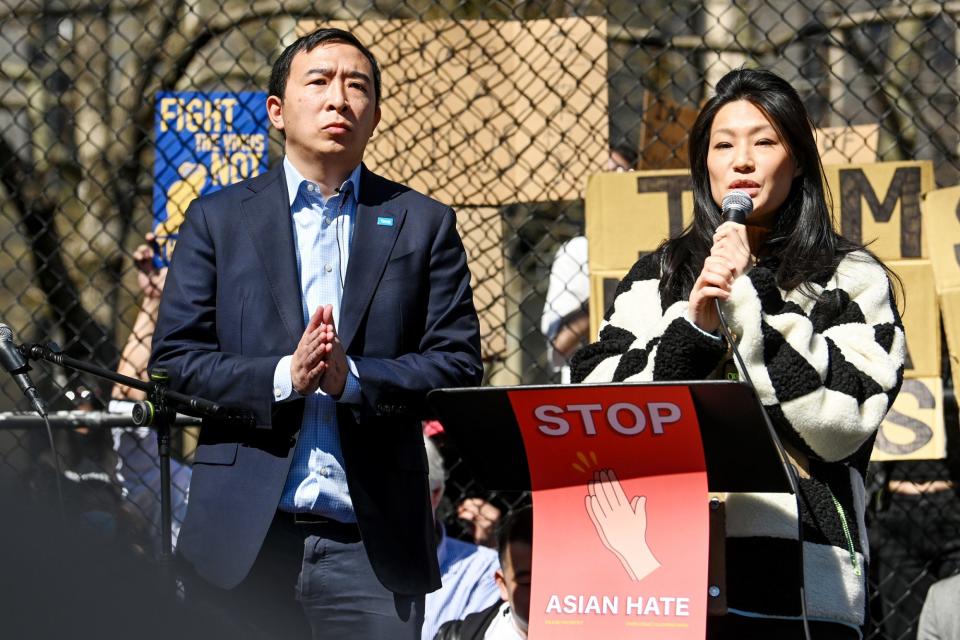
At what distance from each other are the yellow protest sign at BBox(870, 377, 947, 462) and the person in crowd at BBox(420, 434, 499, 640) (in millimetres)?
1465

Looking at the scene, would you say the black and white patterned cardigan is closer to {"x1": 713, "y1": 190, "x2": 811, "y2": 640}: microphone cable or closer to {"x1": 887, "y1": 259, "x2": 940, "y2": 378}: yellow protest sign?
{"x1": 713, "y1": 190, "x2": 811, "y2": 640}: microphone cable

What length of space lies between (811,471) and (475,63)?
3.21 m

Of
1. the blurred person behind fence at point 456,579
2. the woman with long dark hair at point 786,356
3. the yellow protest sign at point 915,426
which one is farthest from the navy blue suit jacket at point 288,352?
the yellow protest sign at point 915,426

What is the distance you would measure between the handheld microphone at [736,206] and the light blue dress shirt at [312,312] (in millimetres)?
816

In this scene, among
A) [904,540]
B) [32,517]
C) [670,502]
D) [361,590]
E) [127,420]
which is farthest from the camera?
[904,540]

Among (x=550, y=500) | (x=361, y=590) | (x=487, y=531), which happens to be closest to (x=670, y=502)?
(x=550, y=500)

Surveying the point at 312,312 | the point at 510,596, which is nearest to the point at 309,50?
the point at 312,312

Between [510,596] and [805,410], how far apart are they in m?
0.99

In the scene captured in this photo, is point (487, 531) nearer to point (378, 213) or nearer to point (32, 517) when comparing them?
point (378, 213)

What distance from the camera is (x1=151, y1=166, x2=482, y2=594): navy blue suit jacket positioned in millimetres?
2654

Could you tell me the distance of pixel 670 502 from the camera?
6.93 ft

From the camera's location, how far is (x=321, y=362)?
2.51 m

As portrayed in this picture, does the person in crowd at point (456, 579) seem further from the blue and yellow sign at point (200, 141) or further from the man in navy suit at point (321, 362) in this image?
the man in navy suit at point (321, 362)

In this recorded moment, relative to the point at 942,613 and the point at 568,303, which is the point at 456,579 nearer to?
the point at 568,303
